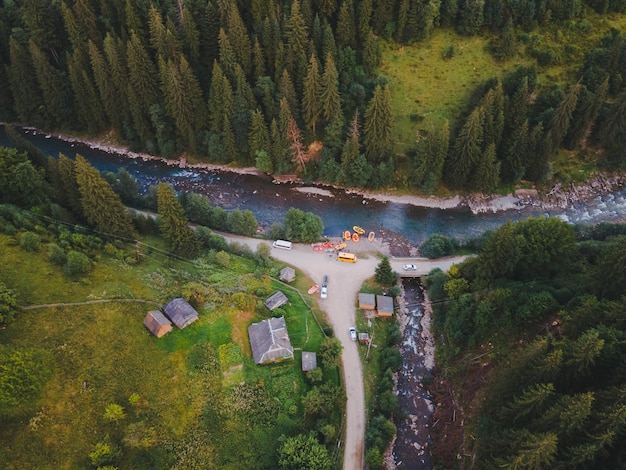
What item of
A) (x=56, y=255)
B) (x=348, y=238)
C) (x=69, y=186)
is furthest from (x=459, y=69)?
(x=56, y=255)

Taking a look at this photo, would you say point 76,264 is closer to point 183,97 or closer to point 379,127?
point 183,97

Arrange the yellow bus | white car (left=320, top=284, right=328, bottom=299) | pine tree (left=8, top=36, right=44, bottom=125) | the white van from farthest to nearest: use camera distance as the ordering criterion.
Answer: pine tree (left=8, top=36, right=44, bottom=125), the white van, the yellow bus, white car (left=320, top=284, right=328, bottom=299)

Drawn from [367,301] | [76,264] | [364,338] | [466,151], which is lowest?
[364,338]

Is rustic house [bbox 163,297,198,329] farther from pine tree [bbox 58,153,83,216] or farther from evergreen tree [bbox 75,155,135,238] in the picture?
pine tree [bbox 58,153,83,216]

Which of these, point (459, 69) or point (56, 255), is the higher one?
point (459, 69)

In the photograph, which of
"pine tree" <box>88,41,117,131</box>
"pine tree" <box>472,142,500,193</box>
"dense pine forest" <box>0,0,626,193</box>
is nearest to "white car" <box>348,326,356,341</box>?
"dense pine forest" <box>0,0,626,193</box>

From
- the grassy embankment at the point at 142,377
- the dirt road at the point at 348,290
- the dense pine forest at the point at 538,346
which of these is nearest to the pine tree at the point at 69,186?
the grassy embankment at the point at 142,377

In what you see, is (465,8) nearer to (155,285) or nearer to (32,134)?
(155,285)
